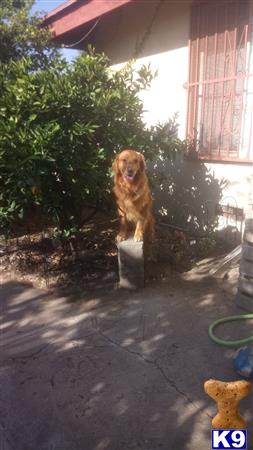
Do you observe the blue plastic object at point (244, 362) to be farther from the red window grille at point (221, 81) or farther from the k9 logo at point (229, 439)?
the red window grille at point (221, 81)

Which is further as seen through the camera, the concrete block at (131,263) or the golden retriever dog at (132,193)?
the concrete block at (131,263)

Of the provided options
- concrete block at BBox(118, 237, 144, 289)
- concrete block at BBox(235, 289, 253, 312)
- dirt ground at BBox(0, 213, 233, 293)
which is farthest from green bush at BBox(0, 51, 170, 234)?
concrete block at BBox(235, 289, 253, 312)

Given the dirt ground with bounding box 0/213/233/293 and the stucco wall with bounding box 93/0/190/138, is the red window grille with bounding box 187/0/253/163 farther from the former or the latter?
the dirt ground with bounding box 0/213/233/293

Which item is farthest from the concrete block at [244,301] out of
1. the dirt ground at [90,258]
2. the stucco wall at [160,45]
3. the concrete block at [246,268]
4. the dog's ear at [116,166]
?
the stucco wall at [160,45]

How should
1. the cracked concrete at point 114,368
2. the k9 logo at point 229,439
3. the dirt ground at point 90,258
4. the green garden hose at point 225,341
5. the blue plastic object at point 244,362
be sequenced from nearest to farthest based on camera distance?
1. the k9 logo at point 229,439
2. the cracked concrete at point 114,368
3. the blue plastic object at point 244,362
4. the green garden hose at point 225,341
5. the dirt ground at point 90,258

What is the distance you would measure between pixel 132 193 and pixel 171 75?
9.25ft

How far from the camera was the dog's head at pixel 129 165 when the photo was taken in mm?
3857

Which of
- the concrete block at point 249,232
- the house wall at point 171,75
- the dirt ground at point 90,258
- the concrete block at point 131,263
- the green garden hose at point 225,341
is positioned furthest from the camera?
the house wall at point 171,75

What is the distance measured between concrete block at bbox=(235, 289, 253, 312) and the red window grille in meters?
1.81

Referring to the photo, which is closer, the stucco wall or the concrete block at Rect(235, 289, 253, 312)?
the concrete block at Rect(235, 289, 253, 312)

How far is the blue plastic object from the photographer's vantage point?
105 inches

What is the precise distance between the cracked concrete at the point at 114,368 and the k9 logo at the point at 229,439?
0.72 feet

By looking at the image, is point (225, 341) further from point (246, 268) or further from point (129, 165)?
point (129, 165)

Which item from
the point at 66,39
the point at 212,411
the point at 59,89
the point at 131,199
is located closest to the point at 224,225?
the point at 131,199
